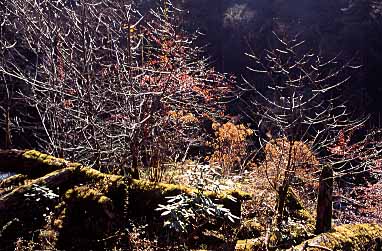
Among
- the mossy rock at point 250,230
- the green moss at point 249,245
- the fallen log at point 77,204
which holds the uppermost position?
the fallen log at point 77,204

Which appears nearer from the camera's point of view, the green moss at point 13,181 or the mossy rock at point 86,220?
the mossy rock at point 86,220

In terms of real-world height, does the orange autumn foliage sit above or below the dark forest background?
below

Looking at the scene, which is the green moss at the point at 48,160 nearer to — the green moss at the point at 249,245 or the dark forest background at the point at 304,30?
the green moss at the point at 249,245

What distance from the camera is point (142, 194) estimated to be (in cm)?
379

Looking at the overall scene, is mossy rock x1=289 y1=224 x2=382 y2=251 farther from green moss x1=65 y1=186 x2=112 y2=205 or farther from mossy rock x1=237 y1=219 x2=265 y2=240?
green moss x1=65 y1=186 x2=112 y2=205

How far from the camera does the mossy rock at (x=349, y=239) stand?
331cm

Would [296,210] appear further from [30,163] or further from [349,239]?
[30,163]

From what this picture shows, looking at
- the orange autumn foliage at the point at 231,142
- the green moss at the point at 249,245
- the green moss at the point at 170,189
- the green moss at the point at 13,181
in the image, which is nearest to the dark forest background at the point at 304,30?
the orange autumn foliage at the point at 231,142

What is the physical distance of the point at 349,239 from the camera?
3.58m

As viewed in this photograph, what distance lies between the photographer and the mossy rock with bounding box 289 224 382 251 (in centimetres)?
331

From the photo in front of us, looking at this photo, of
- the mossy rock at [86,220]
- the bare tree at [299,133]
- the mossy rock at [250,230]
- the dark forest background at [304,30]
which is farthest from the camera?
the dark forest background at [304,30]

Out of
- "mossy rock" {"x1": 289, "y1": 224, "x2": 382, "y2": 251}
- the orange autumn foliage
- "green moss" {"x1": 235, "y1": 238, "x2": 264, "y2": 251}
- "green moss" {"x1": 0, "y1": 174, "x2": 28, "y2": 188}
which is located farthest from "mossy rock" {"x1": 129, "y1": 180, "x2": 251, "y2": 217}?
the orange autumn foliage

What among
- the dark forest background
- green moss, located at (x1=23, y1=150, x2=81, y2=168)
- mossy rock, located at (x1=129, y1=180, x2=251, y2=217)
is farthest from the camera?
the dark forest background

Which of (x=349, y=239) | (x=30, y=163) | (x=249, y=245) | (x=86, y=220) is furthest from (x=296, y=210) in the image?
(x=30, y=163)
